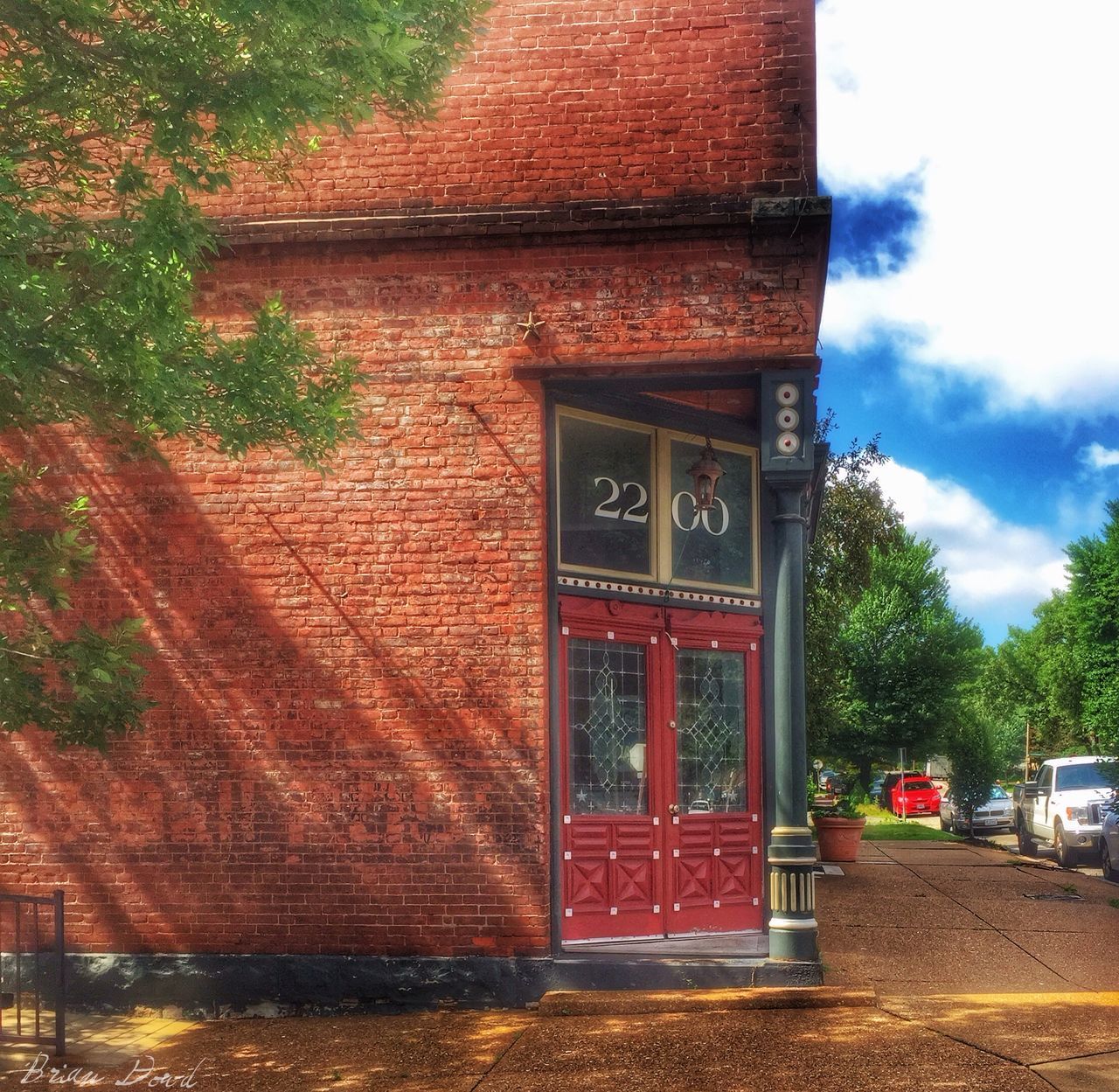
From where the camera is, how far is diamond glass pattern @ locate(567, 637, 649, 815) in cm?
1009

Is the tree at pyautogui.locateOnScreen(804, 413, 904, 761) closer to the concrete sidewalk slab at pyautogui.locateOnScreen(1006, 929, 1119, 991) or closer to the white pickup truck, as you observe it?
the white pickup truck

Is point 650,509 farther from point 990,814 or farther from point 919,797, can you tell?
point 919,797

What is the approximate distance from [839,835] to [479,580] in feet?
41.9

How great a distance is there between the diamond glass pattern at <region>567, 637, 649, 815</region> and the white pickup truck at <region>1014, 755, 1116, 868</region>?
34.7 feet

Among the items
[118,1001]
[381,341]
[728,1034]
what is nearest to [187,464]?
[381,341]

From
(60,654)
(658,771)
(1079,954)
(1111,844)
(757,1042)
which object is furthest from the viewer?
(1111,844)

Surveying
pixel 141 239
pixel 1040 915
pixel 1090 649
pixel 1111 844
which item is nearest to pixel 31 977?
pixel 141 239

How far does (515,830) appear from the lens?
959cm

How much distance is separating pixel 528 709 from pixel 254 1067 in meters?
3.06

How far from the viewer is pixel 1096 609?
92.8 ft

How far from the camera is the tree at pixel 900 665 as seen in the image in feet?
145

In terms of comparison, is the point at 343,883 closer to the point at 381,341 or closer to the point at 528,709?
the point at 528,709

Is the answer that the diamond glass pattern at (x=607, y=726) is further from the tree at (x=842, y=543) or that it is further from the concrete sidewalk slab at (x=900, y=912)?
the tree at (x=842, y=543)

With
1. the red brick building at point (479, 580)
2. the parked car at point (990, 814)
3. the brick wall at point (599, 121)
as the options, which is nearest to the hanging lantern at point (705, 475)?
the red brick building at point (479, 580)
